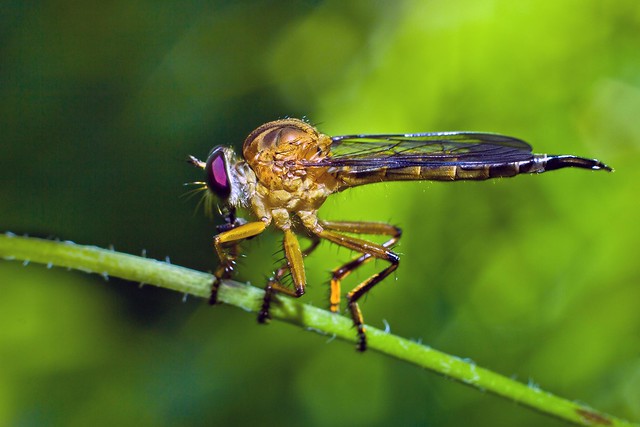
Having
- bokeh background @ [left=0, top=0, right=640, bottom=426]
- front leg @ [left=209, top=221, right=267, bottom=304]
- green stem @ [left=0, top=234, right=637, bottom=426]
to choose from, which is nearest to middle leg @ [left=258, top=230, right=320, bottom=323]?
front leg @ [left=209, top=221, right=267, bottom=304]

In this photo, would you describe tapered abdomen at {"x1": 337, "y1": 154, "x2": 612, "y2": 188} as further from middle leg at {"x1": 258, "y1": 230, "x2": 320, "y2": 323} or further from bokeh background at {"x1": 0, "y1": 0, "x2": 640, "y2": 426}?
bokeh background at {"x1": 0, "y1": 0, "x2": 640, "y2": 426}

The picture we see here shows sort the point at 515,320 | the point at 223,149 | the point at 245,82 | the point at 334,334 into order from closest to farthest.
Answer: the point at 334,334 < the point at 223,149 < the point at 515,320 < the point at 245,82

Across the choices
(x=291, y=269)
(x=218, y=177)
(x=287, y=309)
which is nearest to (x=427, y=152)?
(x=291, y=269)

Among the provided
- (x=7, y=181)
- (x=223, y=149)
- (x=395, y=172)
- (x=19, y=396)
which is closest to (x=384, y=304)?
(x=395, y=172)

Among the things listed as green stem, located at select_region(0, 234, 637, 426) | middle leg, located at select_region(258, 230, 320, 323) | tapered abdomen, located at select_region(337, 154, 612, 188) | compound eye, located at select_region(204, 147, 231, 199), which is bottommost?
green stem, located at select_region(0, 234, 637, 426)

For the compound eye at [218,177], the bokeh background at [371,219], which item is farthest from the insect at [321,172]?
the bokeh background at [371,219]

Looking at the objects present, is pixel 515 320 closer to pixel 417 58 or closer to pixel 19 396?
A: pixel 417 58
